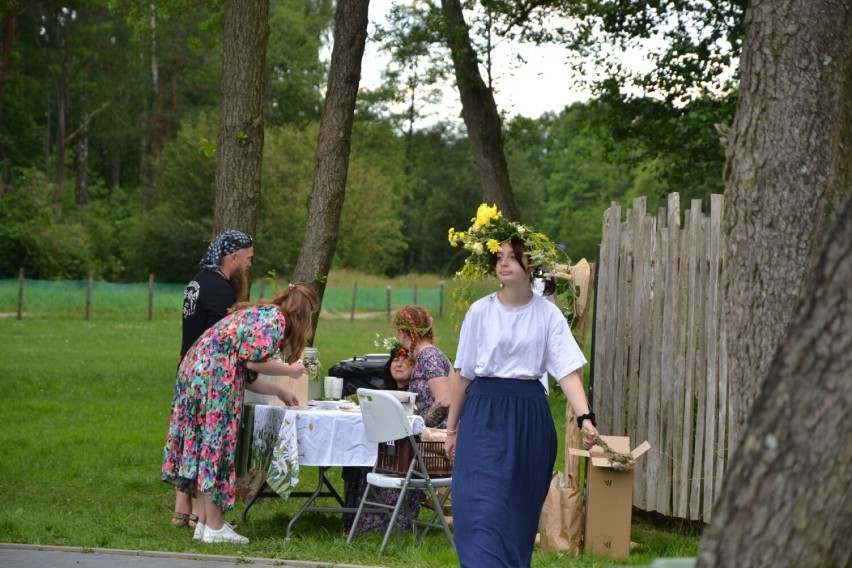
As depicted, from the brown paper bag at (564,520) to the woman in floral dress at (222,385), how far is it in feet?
5.80

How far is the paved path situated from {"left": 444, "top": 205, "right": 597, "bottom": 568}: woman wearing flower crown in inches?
69.4

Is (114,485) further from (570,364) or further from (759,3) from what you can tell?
(759,3)

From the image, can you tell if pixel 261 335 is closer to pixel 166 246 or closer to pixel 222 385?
pixel 222 385

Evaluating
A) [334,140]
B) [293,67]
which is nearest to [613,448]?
[334,140]

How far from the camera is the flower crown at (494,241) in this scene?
253 inches

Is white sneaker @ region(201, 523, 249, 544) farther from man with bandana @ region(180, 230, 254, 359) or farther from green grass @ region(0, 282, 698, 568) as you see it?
man with bandana @ region(180, 230, 254, 359)

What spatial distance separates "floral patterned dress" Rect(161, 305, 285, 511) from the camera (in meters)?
8.12

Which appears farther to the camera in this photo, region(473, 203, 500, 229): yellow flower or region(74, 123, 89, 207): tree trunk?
region(74, 123, 89, 207): tree trunk

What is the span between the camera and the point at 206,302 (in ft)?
28.6

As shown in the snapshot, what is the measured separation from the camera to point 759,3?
6098 millimetres

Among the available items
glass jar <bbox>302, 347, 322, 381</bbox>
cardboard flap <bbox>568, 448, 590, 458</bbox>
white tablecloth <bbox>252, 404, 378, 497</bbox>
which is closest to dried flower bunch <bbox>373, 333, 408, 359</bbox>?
glass jar <bbox>302, 347, 322, 381</bbox>

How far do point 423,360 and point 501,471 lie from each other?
290cm

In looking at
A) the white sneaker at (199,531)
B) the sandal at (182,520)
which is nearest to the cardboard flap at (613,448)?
the white sneaker at (199,531)

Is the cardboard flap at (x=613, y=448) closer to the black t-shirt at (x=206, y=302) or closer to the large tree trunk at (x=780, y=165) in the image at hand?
the large tree trunk at (x=780, y=165)
